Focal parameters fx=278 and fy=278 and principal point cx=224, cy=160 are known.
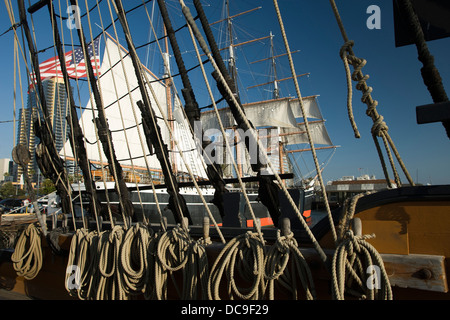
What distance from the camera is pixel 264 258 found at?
1.71m

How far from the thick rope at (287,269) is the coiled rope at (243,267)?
0.16 ft

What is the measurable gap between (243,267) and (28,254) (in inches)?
110

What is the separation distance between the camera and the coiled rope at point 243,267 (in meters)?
1.62

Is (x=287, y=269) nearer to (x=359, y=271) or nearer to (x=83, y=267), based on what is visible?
(x=359, y=271)

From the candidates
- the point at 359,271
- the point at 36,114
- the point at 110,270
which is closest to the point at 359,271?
the point at 359,271

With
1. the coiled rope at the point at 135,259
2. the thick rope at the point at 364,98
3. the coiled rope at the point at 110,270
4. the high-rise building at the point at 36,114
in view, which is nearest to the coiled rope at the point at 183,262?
the coiled rope at the point at 135,259

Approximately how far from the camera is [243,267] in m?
1.79

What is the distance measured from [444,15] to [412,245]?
1575 mm

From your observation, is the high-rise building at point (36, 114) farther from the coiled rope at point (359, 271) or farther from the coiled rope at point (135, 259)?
the coiled rope at point (359, 271)

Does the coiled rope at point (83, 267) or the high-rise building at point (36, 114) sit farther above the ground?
the high-rise building at point (36, 114)

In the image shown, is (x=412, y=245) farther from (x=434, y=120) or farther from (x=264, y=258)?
(x=264, y=258)

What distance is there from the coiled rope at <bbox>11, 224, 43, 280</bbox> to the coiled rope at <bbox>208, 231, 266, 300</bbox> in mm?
2480
